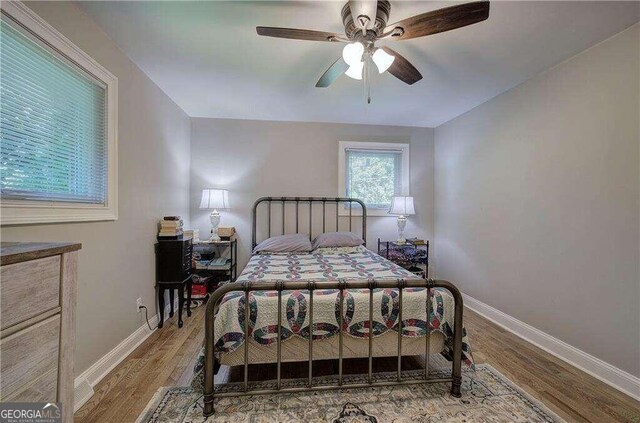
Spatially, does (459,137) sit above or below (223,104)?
below

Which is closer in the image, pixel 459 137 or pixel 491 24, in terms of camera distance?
pixel 491 24

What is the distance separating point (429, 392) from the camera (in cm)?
170

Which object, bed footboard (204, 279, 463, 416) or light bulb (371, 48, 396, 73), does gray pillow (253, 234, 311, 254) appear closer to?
bed footboard (204, 279, 463, 416)

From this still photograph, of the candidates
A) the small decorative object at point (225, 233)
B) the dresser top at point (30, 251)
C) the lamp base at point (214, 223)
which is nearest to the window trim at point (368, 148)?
the small decorative object at point (225, 233)

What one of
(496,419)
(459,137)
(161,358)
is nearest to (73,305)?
(161,358)

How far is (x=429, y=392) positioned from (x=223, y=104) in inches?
134

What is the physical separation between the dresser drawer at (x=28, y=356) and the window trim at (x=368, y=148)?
10.4 ft

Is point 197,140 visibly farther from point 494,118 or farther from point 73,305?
point 494,118

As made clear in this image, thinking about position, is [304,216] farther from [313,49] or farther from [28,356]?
[28,356]

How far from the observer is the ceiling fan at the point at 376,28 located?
1.35 metres

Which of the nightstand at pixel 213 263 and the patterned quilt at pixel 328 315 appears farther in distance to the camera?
the nightstand at pixel 213 263

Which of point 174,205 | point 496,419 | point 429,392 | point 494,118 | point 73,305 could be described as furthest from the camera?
point 174,205

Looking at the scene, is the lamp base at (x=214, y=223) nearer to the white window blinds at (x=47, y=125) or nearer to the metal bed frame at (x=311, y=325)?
the white window blinds at (x=47, y=125)

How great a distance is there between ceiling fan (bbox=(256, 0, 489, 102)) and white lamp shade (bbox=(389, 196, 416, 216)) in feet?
6.94
